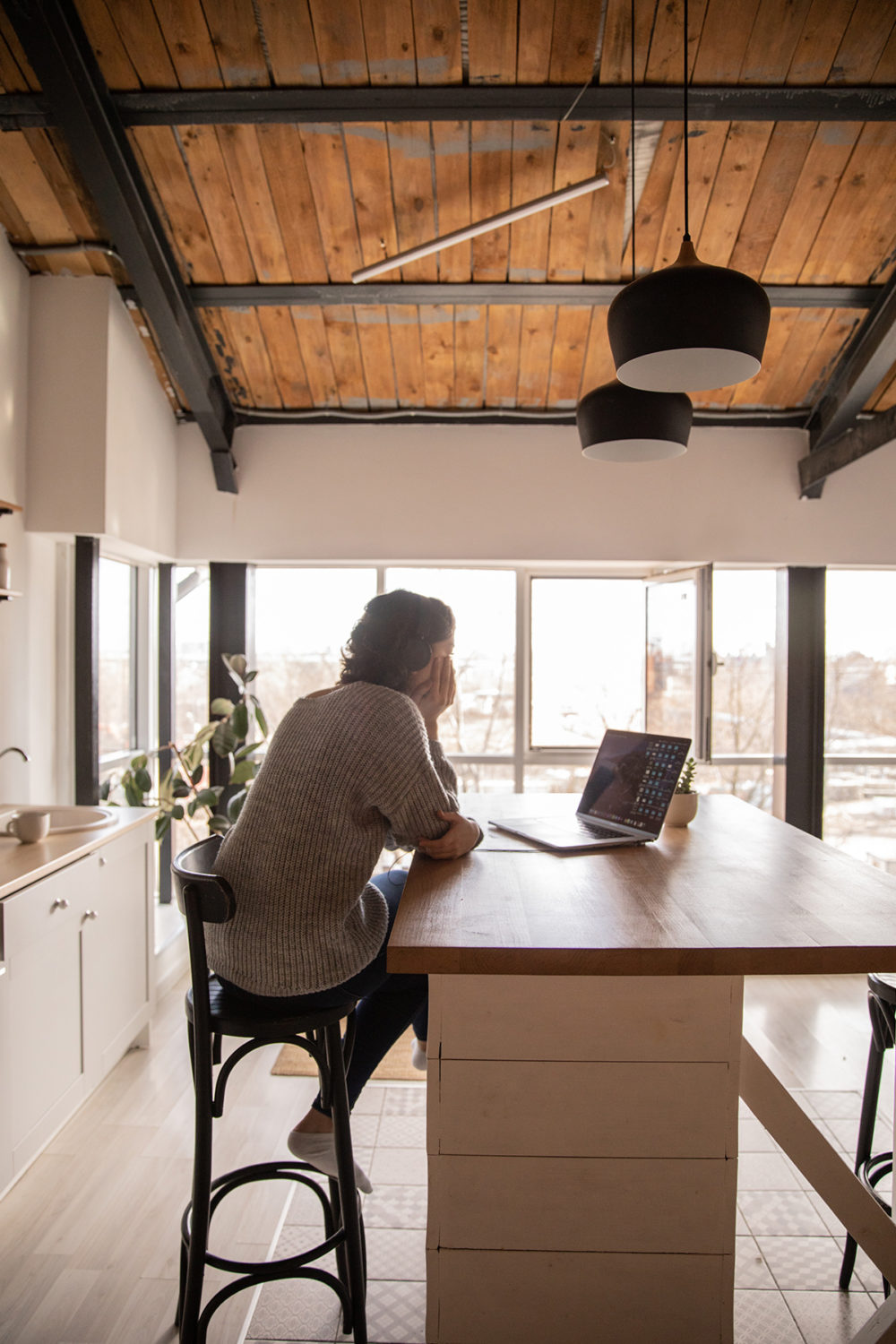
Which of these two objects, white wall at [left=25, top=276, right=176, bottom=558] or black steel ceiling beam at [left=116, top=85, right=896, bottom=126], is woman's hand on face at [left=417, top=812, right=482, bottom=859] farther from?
black steel ceiling beam at [left=116, top=85, right=896, bottom=126]

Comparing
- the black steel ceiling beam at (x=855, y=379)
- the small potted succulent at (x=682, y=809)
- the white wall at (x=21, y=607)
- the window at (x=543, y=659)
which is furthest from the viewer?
the window at (x=543, y=659)

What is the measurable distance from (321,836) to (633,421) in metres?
1.24

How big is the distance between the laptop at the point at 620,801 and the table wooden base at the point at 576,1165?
558mm

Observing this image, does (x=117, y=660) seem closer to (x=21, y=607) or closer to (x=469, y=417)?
(x=21, y=607)

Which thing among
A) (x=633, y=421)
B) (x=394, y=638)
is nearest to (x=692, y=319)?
(x=633, y=421)

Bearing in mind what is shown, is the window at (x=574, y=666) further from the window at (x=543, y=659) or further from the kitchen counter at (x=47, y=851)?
the kitchen counter at (x=47, y=851)

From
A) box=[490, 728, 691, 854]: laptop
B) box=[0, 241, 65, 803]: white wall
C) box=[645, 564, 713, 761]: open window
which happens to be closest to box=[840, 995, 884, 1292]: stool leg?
box=[490, 728, 691, 854]: laptop

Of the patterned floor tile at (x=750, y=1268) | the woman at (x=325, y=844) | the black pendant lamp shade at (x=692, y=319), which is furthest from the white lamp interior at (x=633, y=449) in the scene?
the patterned floor tile at (x=750, y=1268)

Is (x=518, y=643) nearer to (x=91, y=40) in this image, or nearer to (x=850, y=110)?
(x=850, y=110)

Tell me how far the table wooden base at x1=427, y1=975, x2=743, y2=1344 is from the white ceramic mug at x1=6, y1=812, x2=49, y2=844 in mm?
1694

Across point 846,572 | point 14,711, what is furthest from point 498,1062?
point 846,572

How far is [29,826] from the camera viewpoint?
102 inches

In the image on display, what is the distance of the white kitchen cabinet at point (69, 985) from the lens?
88.7 inches

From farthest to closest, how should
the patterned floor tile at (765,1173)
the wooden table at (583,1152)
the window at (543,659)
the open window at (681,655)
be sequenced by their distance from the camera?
1. the window at (543,659)
2. the open window at (681,655)
3. the patterned floor tile at (765,1173)
4. the wooden table at (583,1152)
